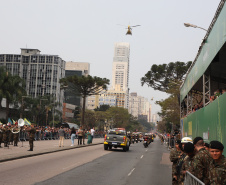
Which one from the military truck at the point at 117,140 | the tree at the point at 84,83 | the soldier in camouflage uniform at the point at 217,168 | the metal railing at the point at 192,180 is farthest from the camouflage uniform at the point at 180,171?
the tree at the point at 84,83

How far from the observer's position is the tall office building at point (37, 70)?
435ft

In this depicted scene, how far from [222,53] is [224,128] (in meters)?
2.64

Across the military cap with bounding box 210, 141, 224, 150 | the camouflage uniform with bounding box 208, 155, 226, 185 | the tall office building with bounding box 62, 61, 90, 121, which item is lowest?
the camouflage uniform with bounding box 208, 155, 226, 185

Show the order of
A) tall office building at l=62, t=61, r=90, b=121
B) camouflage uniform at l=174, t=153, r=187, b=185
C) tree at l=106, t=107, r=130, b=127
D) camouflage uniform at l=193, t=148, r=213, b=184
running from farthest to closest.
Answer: tall office building at l=62, t=61, r=90, b=121 < tree at l=106, t=107, r=130, b=127 < camouflage uniform at l=174, t=153, r=187, b=185 < camouflage uniform at l=193, t=148, r=213, b=184

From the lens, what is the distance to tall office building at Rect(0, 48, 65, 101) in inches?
5221

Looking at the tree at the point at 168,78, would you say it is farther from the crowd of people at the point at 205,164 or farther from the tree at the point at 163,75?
the crowd of people at the point at 205,164

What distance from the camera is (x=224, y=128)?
25.0 feet

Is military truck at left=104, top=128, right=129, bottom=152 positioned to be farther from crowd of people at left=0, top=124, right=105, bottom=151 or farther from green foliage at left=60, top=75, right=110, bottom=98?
green foliage at left=60, top=75, right=110, bottom=98

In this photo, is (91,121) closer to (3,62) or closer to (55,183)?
(3,62)

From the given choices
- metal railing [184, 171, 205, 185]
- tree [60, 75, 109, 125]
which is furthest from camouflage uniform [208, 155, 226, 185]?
tree [60, 75, 109, 125]

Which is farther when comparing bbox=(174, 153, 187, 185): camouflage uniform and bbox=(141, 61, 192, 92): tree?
bbox=(141, 61, 192, 92): tree

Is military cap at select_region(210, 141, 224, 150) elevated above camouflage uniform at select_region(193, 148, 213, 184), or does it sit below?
above

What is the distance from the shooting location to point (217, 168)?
15.3ft

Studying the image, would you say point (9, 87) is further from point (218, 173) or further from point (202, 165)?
point (218, 173)
